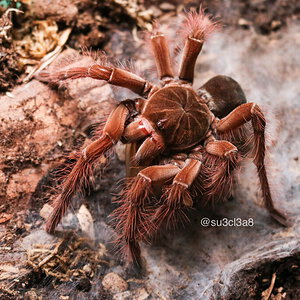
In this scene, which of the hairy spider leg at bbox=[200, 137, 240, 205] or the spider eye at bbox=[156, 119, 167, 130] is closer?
the hairy spider leg at bbox=[200, 137, 240, 205]

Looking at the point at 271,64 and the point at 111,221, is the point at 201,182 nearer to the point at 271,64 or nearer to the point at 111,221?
the point at 111,221

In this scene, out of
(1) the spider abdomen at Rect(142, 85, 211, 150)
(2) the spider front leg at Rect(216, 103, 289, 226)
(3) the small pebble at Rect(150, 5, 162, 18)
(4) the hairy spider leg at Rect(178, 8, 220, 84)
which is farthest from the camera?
(3) the small pebble at Rect(150, 5, 162, 18)

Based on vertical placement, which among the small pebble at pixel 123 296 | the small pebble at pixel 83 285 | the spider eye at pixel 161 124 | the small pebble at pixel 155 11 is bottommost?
the small pebble at pixel 123 296

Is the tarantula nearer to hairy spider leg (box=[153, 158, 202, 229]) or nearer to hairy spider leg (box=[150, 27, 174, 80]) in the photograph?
hairy spider leg (box=[153, 158, 202, 229])

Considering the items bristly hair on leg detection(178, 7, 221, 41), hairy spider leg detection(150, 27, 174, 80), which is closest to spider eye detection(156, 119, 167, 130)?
hairy spider leg detection(150, 27, 174, 80)

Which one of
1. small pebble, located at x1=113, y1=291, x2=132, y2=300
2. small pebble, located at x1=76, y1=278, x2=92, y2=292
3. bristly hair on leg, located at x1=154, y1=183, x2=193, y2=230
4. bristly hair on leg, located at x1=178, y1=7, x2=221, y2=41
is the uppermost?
bristly hair on leg, located at x1=178, y1=7, x2=221, y2=41

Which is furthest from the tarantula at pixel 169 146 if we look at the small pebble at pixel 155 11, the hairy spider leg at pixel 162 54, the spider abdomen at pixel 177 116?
the small pebble at pixel 155 11

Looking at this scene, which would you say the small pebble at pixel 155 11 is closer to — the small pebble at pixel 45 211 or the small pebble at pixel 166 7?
the small pebble at pixel 166 7

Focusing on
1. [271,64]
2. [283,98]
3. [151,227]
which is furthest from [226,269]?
[271,64]
